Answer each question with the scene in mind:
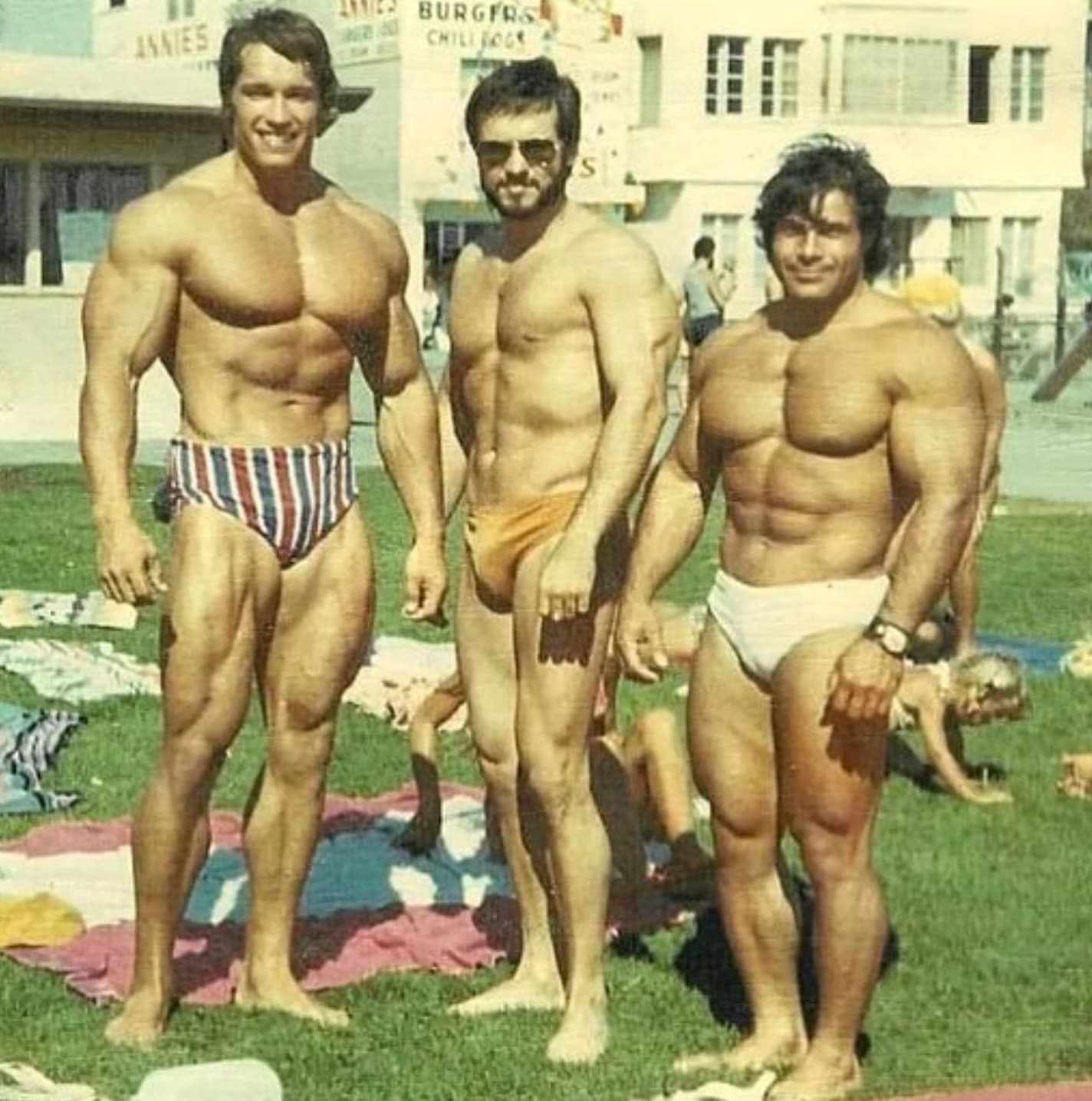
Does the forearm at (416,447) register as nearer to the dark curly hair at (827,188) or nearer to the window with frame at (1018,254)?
the dark curly hair at (827,188)

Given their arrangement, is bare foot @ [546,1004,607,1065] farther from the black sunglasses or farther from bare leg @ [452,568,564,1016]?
the black sunglasses

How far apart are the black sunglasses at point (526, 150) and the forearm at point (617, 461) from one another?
1.61 feet

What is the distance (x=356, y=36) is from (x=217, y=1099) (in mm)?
19487

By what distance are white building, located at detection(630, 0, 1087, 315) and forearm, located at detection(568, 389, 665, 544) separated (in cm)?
2551

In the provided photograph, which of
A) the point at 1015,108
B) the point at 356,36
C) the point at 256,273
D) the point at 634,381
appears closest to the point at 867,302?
the point at 634,381

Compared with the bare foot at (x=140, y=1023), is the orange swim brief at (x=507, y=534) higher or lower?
higher

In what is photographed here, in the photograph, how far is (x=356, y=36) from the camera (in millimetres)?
23062

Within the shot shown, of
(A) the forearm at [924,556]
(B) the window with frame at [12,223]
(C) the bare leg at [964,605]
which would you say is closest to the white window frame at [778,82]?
(B) the window with frame at [12,223]

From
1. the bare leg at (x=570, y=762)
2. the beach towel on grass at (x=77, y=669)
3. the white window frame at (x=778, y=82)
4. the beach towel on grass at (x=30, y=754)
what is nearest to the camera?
the bare leg at (x=570, y=762)

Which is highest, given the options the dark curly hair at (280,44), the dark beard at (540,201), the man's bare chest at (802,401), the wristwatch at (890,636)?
the dark curly hair at (280,44)


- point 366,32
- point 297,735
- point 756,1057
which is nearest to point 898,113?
point 366,32

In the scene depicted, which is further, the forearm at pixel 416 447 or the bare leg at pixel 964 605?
the bare leg at pixel 964 605

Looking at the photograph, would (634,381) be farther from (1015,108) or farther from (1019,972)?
(1015,108)

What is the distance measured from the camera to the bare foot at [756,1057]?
186 inches
